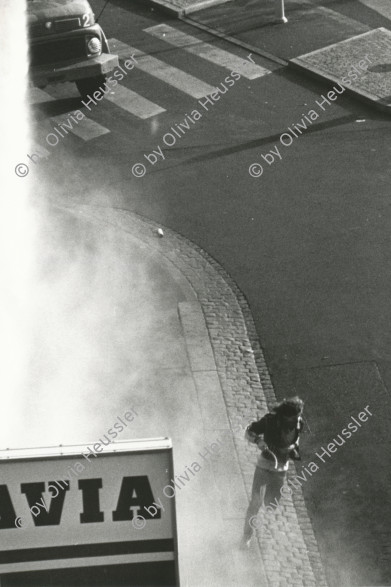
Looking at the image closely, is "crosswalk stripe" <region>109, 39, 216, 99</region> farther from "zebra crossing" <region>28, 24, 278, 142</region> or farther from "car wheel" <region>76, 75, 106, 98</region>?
"car wheel" <region>76, 75, 106, 98</region>

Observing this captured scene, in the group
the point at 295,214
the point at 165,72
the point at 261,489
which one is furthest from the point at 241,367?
the point at 165,72

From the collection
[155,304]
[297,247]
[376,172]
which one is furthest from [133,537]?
[376,172]

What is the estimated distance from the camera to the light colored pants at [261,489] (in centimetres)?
880

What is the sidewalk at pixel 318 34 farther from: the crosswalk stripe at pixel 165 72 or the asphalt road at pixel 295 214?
the crosswalk stripe at pixel 165 72

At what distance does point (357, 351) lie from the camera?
11.4 meters

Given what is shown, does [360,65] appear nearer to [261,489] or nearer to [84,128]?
[84,128]

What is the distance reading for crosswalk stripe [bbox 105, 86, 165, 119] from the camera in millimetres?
16844

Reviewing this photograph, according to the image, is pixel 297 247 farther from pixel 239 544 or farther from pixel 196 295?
pixel 239 544

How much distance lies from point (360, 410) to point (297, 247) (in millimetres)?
3365

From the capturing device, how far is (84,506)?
14.7 ft

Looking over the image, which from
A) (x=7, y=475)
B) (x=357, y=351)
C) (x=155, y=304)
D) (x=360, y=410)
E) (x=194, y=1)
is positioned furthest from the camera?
(x=194, y=1)

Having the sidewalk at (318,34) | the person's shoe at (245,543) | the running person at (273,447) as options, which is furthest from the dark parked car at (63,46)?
the person's shoe at (245,543)

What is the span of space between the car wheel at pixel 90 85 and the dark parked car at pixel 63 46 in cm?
10

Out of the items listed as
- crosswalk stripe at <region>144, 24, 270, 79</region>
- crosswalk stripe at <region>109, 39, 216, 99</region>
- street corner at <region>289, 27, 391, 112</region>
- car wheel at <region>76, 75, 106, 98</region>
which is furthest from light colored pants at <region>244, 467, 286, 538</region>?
crosswalk stripe at <region>144, 24, 270, 79</region>
